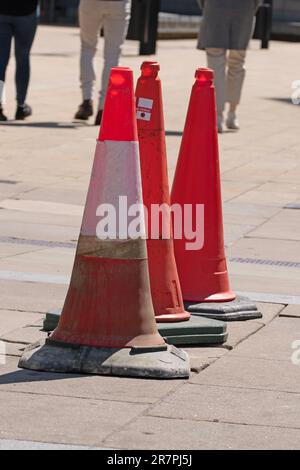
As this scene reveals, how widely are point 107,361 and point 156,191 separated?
1004 millimetres

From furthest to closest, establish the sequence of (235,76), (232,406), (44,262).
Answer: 1. (235,76)
2. (44,262)
3. (232,406)

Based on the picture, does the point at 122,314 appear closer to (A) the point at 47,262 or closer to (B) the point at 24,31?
(A) the point at 47,262

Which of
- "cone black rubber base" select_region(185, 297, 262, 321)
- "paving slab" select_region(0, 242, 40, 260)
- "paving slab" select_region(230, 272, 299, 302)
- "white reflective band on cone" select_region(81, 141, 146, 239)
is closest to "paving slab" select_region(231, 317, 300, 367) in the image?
"cone black rubber base" select_region(185, 297, 262, 321)

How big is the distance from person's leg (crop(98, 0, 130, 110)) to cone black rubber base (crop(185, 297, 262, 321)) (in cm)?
712

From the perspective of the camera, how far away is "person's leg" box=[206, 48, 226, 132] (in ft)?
43.7

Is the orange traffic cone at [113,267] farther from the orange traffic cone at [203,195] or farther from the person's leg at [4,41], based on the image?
the person's leg at [4,41]

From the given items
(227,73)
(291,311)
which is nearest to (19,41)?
(227,73)

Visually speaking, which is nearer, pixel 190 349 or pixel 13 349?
pixel 13 349

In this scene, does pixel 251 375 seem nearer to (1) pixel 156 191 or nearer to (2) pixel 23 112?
(1) pixel 156 191

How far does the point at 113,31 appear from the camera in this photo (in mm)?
13578

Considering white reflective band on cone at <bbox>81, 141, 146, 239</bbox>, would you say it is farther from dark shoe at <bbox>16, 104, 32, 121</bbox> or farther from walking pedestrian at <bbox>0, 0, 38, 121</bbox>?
dark shoe at <bbox>16, 104, 32, 121</bbox>

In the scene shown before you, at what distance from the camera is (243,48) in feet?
44.4

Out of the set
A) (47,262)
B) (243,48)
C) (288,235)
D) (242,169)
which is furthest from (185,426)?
(243,48)

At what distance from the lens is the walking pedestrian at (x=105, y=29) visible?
13484 millimetres
